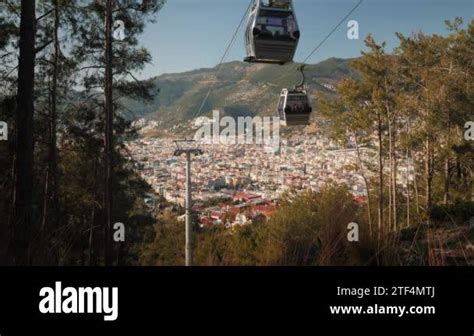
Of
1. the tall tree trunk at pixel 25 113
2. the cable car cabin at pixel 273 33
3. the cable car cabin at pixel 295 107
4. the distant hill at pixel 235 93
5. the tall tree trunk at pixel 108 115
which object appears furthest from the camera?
the distant hill at pixel 235 93

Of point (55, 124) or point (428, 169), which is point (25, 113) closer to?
point (55, 124)

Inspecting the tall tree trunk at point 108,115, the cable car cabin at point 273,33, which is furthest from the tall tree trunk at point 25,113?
the tall tree trunk at point 108,115

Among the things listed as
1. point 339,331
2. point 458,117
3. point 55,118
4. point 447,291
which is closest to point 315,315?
point 339,331

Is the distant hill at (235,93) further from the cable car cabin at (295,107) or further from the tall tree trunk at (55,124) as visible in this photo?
the cable car cabin at (295,107)

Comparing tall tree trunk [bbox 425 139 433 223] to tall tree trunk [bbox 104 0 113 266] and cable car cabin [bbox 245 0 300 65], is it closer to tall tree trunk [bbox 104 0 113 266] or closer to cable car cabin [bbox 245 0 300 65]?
tall tree trunk [bbox 104 0 113 266]

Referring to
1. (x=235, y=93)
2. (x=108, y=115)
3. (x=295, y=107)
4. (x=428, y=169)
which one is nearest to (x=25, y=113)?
(x=295, y=107)

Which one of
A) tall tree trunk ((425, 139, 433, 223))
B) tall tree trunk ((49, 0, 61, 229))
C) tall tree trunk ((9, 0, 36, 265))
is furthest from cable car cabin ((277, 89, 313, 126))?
tall tree trunk ((425, 139, 433, 223))
